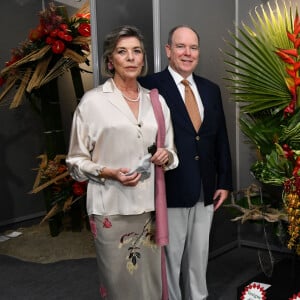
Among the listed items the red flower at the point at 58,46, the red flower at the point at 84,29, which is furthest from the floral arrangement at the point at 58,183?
the red flower at the point at 84,29

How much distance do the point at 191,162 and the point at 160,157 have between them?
359 mm

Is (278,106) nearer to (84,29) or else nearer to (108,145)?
(108,145)

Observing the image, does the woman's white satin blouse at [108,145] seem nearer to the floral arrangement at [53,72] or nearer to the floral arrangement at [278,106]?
the floral arrangement at [278,106]

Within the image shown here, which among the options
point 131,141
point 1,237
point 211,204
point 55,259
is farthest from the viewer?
point 1,237

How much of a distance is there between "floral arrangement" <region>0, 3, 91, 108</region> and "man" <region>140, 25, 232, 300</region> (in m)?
1.49

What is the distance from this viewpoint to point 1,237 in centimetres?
412

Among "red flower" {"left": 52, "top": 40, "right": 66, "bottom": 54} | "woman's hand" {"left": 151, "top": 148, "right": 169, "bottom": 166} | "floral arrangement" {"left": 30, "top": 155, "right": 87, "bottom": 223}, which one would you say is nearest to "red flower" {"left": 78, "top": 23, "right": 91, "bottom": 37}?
"red flower" {"left": 52, "top": 40, "right": 66, "bottom": 54}

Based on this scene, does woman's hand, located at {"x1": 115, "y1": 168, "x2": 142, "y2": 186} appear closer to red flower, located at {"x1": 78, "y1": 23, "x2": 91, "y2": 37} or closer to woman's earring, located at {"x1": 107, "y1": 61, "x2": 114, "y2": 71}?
woman's earring, located at {"x1": 107, "y1": 61, "x2": 114, "y2": 71}

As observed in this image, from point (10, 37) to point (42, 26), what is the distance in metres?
1.18

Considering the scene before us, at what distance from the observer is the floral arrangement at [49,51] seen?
3.44 meters

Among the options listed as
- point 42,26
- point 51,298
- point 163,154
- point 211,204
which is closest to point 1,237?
point 51,298

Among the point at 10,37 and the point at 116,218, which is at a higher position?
the point at 10,37

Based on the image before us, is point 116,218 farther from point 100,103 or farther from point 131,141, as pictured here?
point 100,103

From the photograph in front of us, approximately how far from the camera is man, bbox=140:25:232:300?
2.09m
